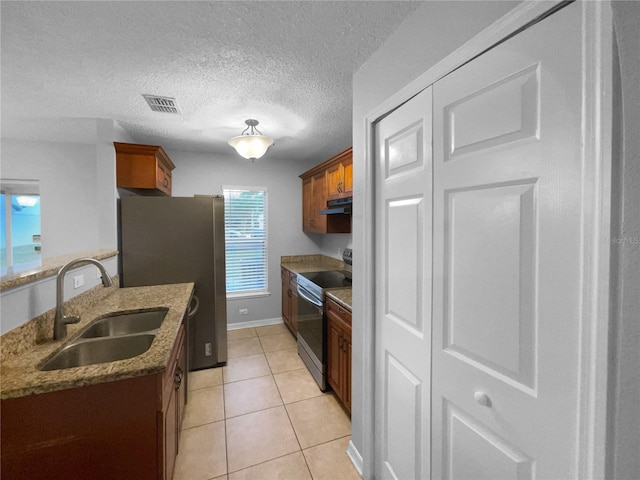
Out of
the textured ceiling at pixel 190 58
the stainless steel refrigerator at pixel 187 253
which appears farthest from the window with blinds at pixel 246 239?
the textured ceiling at pixel 190 58

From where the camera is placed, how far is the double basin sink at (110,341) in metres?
1.39

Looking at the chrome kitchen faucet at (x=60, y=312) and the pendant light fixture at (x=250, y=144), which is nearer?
the chrome kitchen faucet at (x=60, y=312)

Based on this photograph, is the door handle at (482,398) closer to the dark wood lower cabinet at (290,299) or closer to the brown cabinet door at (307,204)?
the dark wood lower cabinet at (290,299)

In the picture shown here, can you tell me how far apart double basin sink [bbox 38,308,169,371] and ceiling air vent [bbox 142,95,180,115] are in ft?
5.30

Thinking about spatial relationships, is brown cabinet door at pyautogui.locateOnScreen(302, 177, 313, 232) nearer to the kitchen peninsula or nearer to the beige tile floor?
the beige tile floor

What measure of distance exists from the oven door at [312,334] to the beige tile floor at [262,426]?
118mm

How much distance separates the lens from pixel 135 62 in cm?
163

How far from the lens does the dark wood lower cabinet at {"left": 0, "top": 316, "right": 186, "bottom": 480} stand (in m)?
1.03

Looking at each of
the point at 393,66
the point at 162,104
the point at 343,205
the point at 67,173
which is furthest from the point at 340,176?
the point at 67,173

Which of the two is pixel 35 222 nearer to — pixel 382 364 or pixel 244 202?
pixel 244 202

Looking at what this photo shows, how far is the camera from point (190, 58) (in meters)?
1.58

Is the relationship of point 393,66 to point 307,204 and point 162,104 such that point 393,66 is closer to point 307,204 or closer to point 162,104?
point 162,104

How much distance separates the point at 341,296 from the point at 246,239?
2.26 m

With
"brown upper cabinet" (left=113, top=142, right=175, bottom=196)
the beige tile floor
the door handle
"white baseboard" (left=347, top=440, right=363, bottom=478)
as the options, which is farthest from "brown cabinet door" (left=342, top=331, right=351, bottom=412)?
"brown upper cabinet" (left=113, top=142, right=175, bottom=196)
